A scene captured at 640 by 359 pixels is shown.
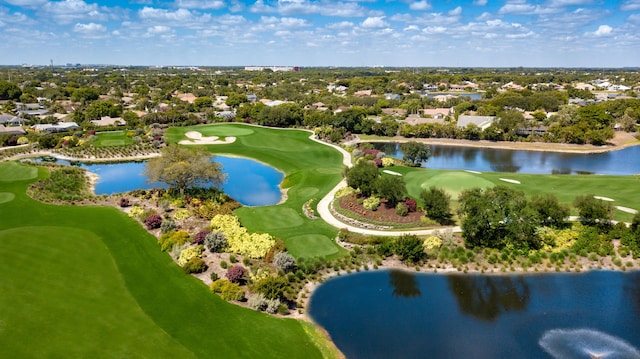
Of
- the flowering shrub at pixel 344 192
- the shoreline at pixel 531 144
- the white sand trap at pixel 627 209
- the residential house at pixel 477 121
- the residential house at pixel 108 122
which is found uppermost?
the residential house at pixel 477 121

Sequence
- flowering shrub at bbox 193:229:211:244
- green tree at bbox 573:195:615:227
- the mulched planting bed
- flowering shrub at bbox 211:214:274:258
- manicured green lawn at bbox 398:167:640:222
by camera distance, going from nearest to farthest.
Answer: flowering shrub at bbox 211:214:274:258
flowering shrub at bbox 193:229:211:244
green tree at bbox 573:195:615:227
the mulched planting bed
manicured green lawn at bbox 398:167:640:222

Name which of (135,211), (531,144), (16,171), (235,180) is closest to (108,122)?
(16,171)

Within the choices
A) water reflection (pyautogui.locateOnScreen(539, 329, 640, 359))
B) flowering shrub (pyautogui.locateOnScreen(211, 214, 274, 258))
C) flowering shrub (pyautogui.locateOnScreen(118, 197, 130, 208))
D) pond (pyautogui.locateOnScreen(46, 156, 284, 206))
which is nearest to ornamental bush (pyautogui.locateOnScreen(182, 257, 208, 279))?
flowering shrub (pyautogui.locateOnScreen(211, 214, 274, 258))

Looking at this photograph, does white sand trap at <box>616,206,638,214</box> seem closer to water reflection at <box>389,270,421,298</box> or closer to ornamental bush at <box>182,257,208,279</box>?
water reflection at <box>389,270,421,298</box>

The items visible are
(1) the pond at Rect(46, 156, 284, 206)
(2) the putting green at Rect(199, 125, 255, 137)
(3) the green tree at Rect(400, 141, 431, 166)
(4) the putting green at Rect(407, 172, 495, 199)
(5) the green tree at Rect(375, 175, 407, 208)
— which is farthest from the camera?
(2) the putting green at Rect(199, 125, 255, 137)

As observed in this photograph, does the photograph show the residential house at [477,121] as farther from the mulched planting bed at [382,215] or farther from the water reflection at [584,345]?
the water reflection at [584,345]

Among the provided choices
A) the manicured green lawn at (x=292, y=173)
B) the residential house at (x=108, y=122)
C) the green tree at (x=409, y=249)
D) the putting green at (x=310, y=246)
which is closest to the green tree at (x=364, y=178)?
the manicured green lawn at (x=292, y=173)

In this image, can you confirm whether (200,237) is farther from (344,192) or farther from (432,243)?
(432,243)
